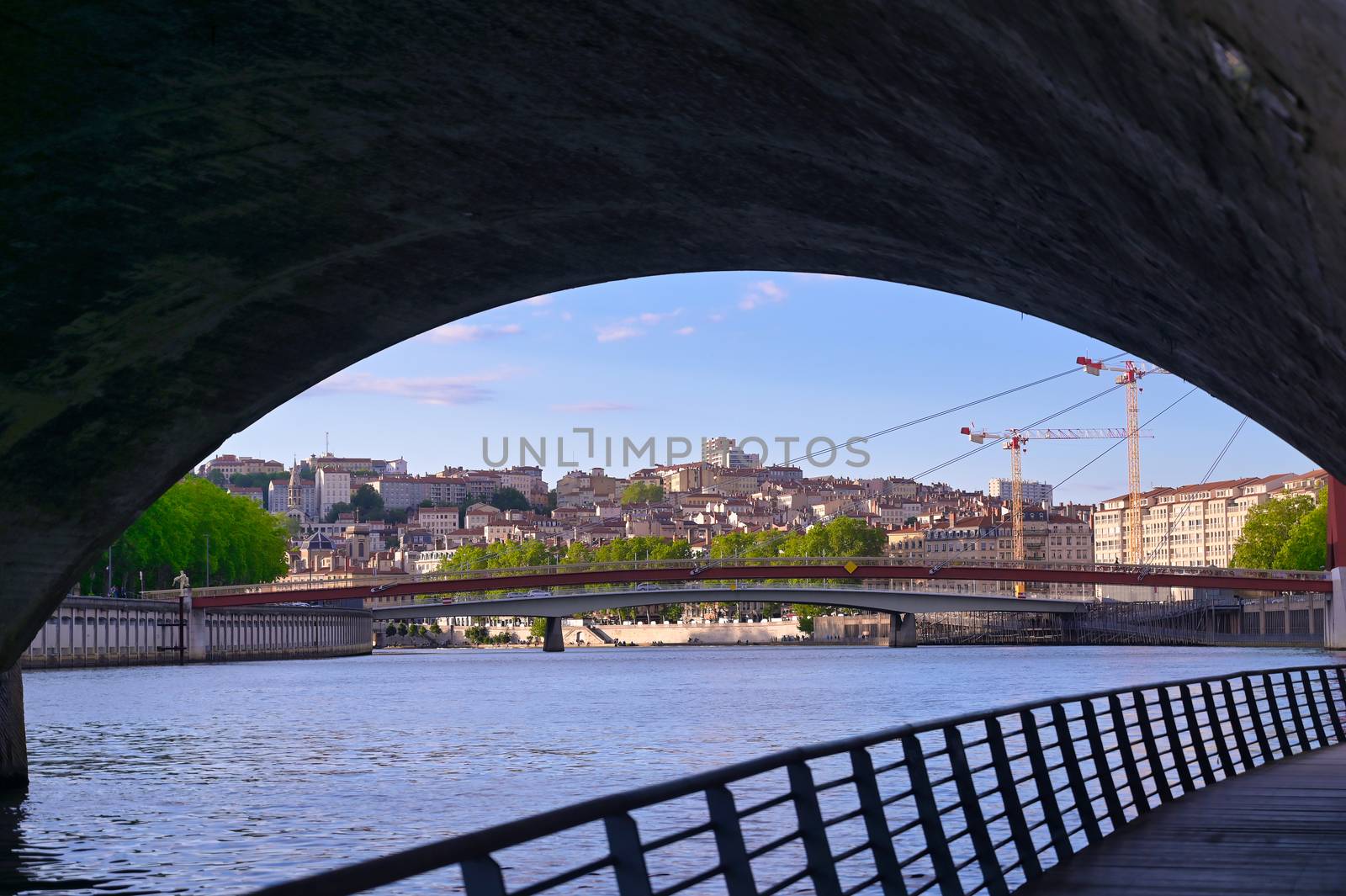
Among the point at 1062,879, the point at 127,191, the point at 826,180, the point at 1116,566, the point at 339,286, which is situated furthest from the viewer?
the point at 1116,566

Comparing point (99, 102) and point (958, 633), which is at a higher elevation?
point (99, 102)

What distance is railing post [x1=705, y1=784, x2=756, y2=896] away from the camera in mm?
5520

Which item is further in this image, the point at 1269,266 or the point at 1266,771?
the point at 1266,771

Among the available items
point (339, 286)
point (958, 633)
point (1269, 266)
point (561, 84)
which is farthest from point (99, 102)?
point (958, 633)

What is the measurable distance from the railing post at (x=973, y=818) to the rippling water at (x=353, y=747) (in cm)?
845

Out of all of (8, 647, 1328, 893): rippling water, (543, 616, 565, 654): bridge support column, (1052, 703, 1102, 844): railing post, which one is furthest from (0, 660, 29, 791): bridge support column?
(543, 616, 565, 654): bridge support column

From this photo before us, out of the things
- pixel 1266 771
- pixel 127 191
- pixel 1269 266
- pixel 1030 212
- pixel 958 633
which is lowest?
pixel 958 633

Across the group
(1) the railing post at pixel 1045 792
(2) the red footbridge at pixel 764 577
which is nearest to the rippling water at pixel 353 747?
(1) the railing post at pixel 1045 792

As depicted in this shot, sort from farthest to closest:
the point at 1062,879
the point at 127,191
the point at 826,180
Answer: the point at 127,191, the point at 826,180, the point at 1062,879

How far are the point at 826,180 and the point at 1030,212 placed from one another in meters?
1.93

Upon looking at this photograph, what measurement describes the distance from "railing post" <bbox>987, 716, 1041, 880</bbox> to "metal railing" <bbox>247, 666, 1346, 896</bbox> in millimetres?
15

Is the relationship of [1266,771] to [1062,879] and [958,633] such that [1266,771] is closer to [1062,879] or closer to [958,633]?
[1062,879]

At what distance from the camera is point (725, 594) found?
104 meters

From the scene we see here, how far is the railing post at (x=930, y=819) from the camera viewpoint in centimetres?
802
